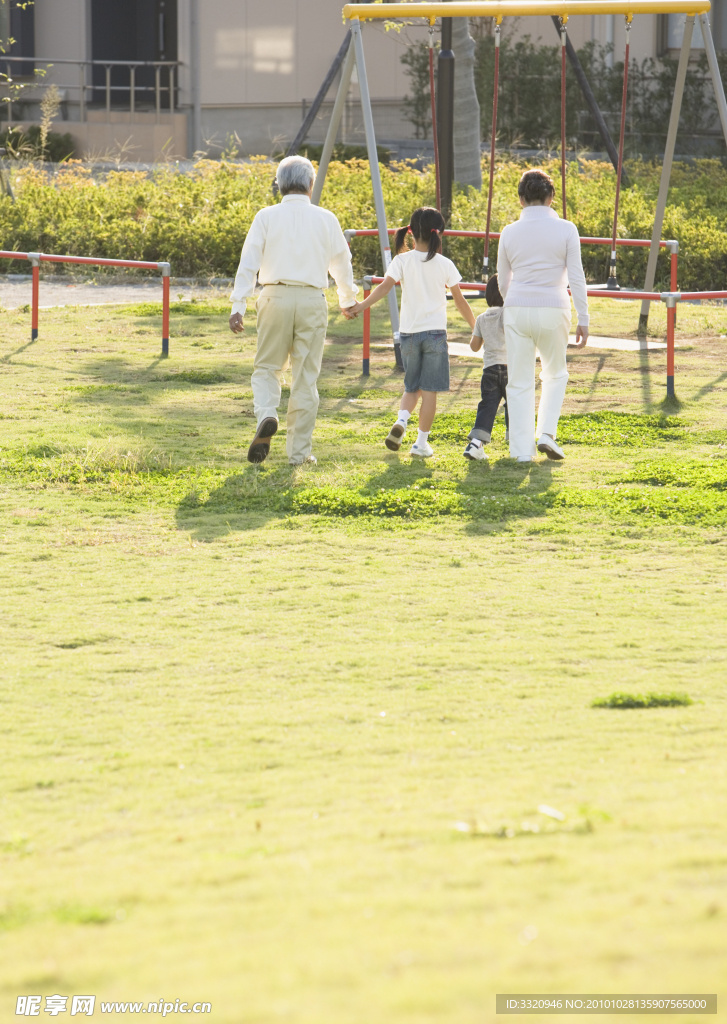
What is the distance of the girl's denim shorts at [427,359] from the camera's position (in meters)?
8.59

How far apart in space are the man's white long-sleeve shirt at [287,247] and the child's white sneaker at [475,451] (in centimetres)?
137

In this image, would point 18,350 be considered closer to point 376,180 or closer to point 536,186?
point 376,180

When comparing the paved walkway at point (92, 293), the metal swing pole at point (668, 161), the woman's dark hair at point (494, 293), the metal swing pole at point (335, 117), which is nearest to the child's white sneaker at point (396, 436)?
the woman's dark hair at point (494, 293)

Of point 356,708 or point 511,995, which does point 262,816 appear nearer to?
point 356,708

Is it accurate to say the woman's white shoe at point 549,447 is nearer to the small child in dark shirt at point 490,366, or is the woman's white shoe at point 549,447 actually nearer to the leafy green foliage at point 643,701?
the small child in dark shirt at point 490,366

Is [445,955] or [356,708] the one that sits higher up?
[445,955]

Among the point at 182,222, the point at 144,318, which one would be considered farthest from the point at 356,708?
the point at 182,222

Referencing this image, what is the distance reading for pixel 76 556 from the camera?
21.8ft

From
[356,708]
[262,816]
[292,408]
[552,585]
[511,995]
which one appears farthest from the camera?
[292,408]

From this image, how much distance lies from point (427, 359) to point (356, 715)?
4384 mm

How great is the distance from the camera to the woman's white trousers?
8.32 meters

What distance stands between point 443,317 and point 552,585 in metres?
2.95

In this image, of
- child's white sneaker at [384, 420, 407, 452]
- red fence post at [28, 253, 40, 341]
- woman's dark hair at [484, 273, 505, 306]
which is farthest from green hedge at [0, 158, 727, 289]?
child's white sneaker at [384, 420, 407, 452]

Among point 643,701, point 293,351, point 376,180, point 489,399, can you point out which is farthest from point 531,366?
point 643,701
